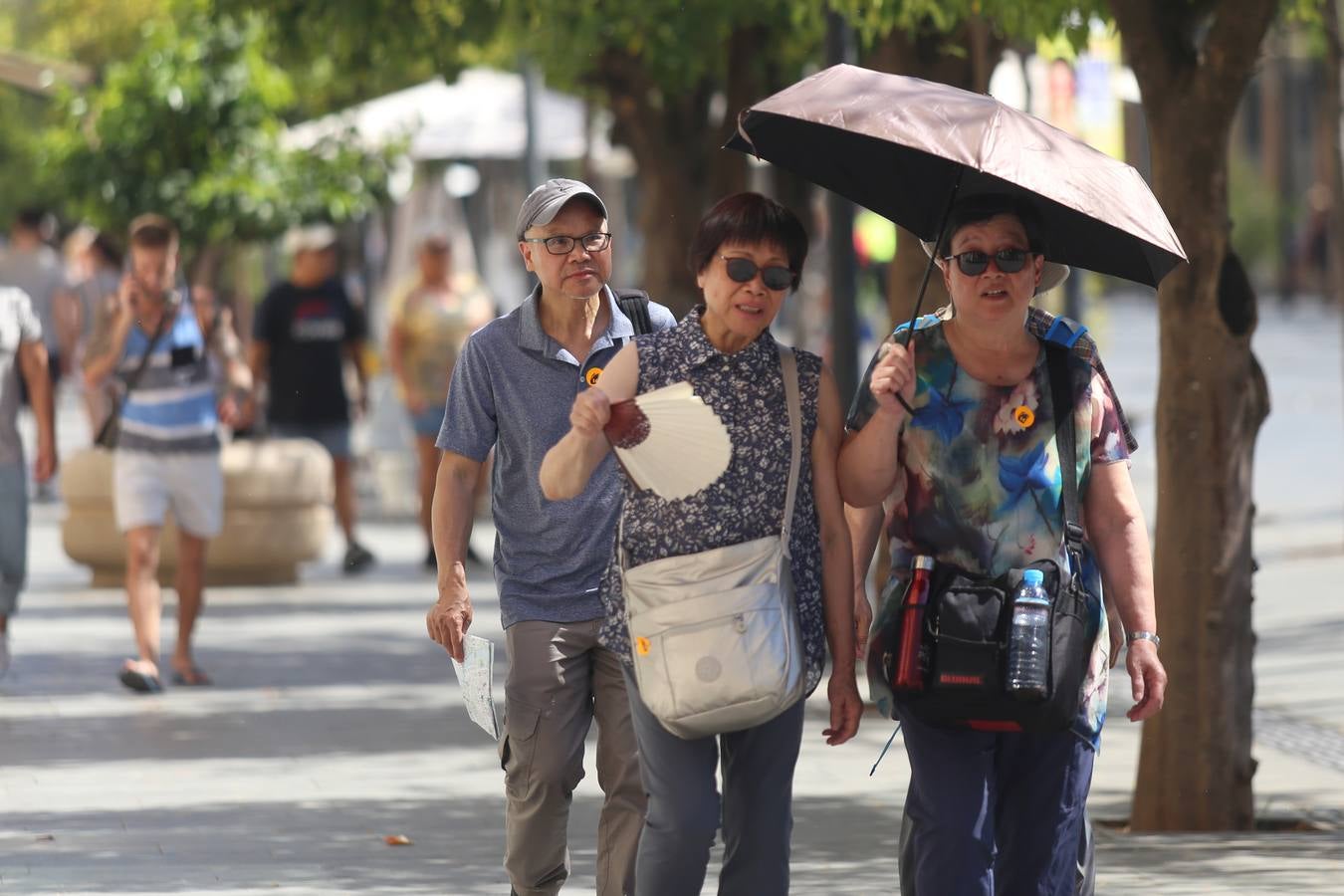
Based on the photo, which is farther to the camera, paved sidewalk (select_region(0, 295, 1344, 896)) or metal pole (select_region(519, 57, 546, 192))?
metal pole (select_region(519, 57, 546, 192))

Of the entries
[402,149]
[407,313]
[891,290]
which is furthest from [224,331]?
[402,149]

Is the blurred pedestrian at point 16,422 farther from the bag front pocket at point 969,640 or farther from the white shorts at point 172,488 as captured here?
the bag front pocket at point 969,640

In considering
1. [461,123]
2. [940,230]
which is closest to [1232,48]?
[940,230]

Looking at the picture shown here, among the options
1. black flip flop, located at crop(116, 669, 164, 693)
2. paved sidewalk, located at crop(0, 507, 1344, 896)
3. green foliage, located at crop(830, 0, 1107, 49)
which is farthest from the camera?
black flip flop, located at crop(116, 669, 164, 693)

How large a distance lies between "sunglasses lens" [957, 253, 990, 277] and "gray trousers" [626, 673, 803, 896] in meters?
0.89

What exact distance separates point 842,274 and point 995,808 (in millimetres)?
5871

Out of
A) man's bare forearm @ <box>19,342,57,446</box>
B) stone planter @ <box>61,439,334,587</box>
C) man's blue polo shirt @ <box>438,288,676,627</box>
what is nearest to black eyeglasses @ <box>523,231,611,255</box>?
man's blue polo shirt @ <box>438,288,676,627</box>

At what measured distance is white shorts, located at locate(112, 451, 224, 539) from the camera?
1052cm

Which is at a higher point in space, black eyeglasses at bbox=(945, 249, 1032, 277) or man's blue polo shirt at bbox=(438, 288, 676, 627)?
black eyeglasses at bbox=(945, 249, 1032, 277)

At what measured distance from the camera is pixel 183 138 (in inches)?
696

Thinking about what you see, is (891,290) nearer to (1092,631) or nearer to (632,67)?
(632,67)

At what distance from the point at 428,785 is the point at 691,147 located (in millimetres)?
6036

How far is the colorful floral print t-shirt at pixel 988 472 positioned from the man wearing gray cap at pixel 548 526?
0.92 m

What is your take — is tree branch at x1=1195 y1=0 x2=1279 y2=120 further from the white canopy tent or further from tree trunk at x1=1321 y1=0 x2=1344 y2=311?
the white canopy tent
